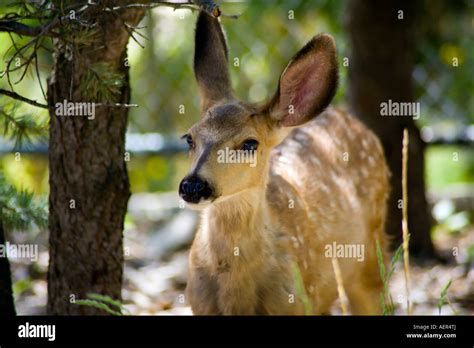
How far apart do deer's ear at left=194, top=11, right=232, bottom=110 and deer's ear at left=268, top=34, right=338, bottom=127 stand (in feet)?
1.34

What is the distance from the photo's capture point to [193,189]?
498 centimetres

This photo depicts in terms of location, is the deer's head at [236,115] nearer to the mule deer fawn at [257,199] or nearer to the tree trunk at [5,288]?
the mule deer fawn at [257,199]

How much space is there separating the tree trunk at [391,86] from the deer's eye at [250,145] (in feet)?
11.7

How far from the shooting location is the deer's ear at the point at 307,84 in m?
5.52

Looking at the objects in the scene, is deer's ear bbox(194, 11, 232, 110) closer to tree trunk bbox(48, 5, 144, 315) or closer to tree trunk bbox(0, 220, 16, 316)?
tree trunk bbox(48, 5, 144, 315)

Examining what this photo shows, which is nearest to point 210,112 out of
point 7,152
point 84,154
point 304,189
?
point 84,154

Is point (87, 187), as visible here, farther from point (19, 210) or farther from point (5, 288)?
point (5, 288)

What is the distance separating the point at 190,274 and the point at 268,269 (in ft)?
1.62

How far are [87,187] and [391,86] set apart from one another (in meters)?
4.28

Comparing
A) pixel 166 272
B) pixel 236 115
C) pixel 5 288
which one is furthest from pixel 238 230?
pixel 166 272

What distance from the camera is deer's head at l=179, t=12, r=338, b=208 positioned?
17.0 ft

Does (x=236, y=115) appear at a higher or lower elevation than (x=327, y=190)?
higher
